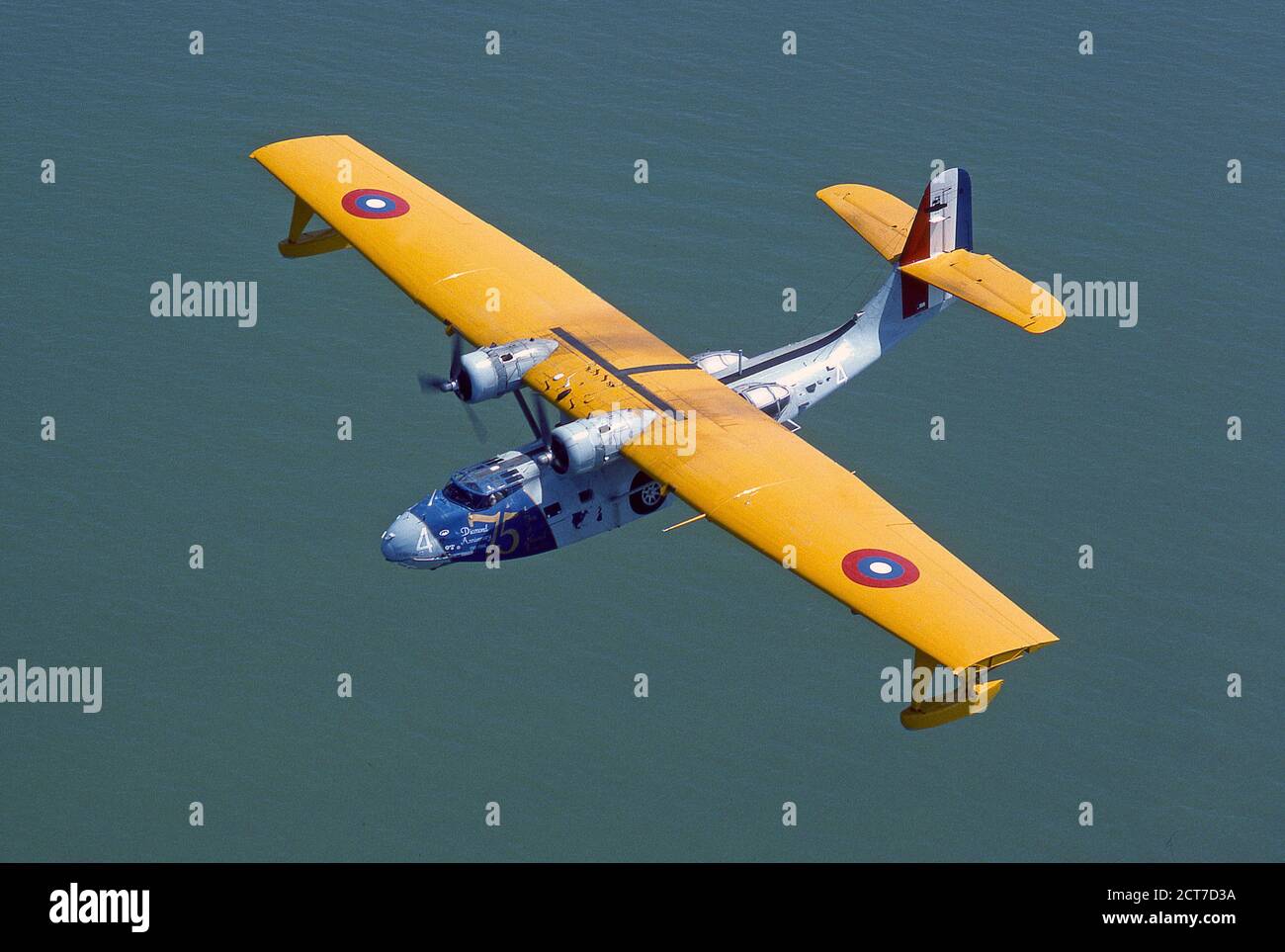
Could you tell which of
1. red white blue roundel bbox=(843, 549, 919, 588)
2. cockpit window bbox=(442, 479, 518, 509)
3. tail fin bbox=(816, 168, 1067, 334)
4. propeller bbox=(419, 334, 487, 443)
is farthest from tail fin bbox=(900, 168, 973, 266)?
cockpit window bbox=(442, 479, 518, 509)

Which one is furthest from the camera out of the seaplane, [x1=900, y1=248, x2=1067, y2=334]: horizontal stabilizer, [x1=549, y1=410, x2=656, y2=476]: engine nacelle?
[x1=900, y1=248, x2=1067, y2=334]: horizontal stabilizer

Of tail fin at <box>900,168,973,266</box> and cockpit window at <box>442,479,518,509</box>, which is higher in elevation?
tail fin at <box>900,168,973,266</box>

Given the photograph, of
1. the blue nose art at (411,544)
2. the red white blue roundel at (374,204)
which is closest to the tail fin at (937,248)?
the red white blue roundel at (374,204)

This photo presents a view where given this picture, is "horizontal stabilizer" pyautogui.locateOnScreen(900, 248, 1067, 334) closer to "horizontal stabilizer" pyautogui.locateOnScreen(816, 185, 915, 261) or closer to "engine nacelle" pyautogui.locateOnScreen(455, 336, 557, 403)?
"horizontal stabilizer" pyautogui.locateOnScreen(816, 185, 915, 261)

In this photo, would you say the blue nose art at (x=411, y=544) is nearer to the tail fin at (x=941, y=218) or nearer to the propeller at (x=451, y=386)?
the propeller at (x=451, y=386)

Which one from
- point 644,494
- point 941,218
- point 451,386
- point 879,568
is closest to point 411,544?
point 451,386

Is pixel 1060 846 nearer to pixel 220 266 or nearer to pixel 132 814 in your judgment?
pixel 132 814

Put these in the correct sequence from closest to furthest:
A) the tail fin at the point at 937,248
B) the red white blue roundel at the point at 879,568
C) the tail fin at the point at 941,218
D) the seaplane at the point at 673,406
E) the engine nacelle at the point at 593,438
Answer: the red white blue roundel at the point at 879,568 → the seaplane at the point at 673,406 → the engine nacelle at the point at 593,438 → the tail fin at the point at 937,248 → the tail fin at the point at 941,218

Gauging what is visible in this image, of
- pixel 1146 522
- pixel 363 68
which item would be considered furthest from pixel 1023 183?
pixel 363 68
